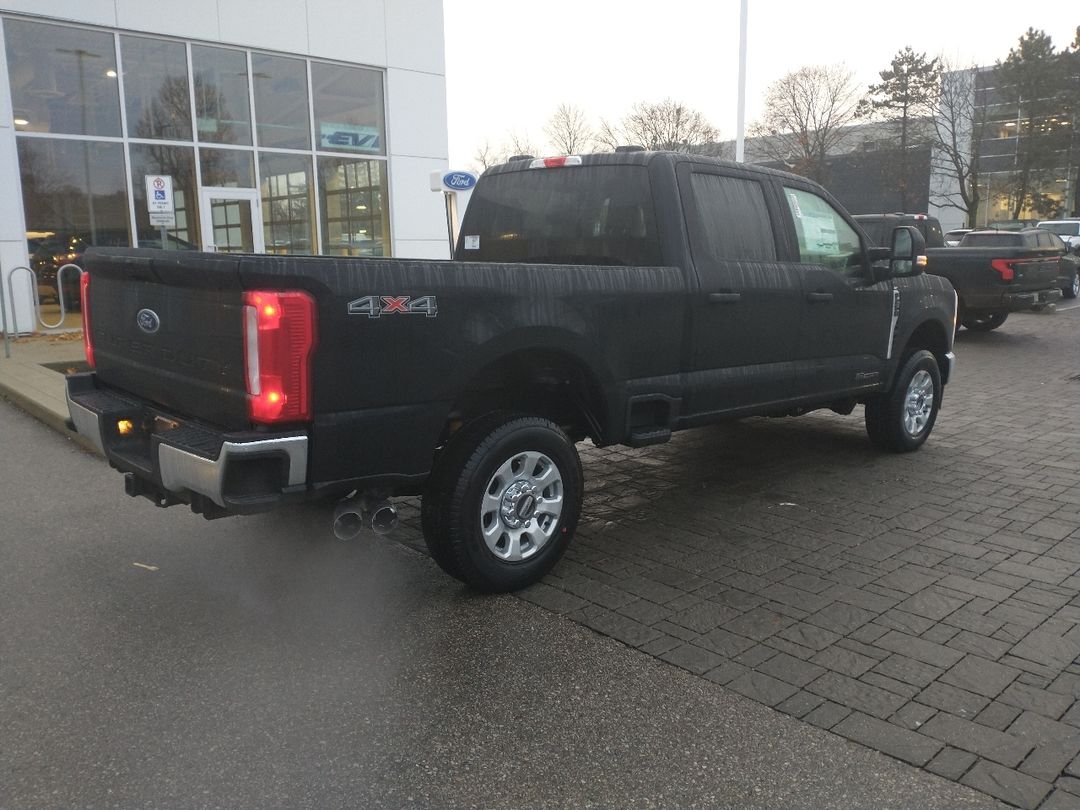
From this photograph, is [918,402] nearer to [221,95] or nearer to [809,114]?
[221,95]

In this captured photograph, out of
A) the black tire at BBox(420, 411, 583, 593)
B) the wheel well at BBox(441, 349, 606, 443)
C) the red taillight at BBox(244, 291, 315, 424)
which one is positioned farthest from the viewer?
the wheel well at BBox(441, 349, 606, 443)

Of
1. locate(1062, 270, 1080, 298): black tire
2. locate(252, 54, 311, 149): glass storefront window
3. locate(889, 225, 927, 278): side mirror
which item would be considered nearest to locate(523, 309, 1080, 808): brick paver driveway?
locate(889, 225, 927, 278): side mirror

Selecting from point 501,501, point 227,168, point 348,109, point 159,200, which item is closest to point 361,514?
point 501,501

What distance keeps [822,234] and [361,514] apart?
12.4 feet

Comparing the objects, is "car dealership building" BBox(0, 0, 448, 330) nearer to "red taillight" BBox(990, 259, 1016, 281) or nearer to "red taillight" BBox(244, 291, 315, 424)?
"red taillight" BBox(990, 259, 1016, 281)

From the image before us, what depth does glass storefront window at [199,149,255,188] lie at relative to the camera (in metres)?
16.2

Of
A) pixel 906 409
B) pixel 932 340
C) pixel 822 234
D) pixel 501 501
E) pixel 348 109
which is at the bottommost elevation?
pixel 906 409

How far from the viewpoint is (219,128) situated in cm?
1631

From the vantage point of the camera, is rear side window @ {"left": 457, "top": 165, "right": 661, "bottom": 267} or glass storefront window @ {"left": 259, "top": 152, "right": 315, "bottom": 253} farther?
glass storefront window @ {"left": 259, "top": 152, "right": 315, "bottom": 253}

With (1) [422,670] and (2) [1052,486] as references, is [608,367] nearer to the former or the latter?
(1) [422,670]

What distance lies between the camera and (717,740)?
121 inches

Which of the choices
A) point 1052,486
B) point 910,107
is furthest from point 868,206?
point 1052,486

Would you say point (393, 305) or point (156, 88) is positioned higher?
point (156, 88)

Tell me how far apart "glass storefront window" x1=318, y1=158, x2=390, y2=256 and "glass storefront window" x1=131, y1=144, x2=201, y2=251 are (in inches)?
101
